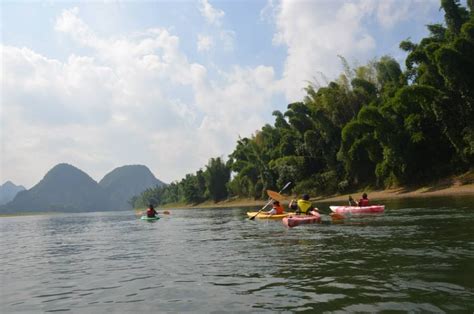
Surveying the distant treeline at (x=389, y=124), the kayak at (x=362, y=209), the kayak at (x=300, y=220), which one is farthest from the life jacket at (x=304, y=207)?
the distant treeline at (x=389, y=124)

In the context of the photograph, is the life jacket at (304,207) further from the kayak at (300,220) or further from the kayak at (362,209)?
the kayak at (362,209)

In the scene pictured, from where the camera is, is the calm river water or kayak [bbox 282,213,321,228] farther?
kayak [bbox 282,213,321,228]

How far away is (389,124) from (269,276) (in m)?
36.3

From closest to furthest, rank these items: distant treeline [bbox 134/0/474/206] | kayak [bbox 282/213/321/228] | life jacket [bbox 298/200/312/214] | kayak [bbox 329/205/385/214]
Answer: kayak [bbox 282/213/321/228] < life jacket [bbox 298/200/312/214] < kayak [bbox 329/205/385/214] < distant treeline [bbox 134/0/474/206]

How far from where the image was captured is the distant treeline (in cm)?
3653

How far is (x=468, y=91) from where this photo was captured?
116 ft

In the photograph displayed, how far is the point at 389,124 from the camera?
139ft

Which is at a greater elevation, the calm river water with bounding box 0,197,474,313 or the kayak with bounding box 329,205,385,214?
the kayak with bounding box 329,205,385,214

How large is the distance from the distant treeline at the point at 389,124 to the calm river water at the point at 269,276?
76.1ft

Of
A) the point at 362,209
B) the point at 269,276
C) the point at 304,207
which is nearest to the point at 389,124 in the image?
the point at 362,209

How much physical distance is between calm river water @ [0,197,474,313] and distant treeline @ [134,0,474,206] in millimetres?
23189

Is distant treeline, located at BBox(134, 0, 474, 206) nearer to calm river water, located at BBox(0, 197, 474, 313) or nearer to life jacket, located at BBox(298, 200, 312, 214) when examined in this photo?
life jacket, located at BBox(298, 200, 312, 214)

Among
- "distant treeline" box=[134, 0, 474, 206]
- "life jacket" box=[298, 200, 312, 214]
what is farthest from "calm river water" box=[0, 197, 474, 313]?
"distant treeline" box=[134, 0, 474, 206]

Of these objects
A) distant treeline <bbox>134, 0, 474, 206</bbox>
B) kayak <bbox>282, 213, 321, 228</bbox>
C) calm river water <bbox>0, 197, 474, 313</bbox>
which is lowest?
calm river water <bbox>0, 197, 474, 313</bbox>
